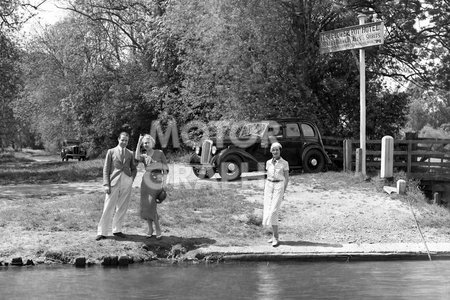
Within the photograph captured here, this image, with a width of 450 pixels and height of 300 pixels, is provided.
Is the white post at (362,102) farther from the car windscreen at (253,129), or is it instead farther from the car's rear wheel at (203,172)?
the car's rear wheel at (203,172)

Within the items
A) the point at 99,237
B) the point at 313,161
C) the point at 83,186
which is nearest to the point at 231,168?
the point at 313,161

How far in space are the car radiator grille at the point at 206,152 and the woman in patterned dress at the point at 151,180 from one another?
6.45 m

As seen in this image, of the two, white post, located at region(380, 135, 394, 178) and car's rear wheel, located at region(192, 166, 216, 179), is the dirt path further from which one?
white post, located at region(380, 135, 394, 178)

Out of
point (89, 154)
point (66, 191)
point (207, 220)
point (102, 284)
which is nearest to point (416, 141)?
point (207, 220)

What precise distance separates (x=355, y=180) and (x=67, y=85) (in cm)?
3149

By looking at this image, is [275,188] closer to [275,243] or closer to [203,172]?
[275,243]

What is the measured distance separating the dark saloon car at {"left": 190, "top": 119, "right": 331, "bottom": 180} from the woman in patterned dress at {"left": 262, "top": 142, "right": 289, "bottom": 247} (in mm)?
6663

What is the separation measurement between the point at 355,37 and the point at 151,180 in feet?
30.0

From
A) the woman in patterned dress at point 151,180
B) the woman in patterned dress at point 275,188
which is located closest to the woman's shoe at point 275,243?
the woman in patterned dress at point 275,188

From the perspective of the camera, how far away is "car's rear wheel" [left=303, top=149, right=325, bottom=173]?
18719 millimetres

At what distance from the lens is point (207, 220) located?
12.2 meters

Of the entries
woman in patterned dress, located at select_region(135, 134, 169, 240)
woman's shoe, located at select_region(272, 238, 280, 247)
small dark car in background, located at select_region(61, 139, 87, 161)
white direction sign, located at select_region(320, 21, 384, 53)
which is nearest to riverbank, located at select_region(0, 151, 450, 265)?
woman's shoe, located at select_region(272, 238, 280, 247)

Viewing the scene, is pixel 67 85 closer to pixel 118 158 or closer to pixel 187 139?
pixel 187 139

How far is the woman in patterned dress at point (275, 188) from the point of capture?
34.2ft
